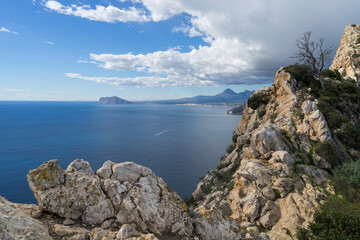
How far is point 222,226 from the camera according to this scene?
40.2ft

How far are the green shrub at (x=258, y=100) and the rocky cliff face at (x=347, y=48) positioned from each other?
36.3 meters

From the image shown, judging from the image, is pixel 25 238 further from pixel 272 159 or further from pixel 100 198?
pixel 272 159

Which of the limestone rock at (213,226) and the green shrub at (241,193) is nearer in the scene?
the limestone rock at (213,226)

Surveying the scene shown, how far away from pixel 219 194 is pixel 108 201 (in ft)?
67.0

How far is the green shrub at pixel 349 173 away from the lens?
20781mm

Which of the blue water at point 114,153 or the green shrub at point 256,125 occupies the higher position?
the green shrub at point 256,125

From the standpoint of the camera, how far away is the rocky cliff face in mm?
65062

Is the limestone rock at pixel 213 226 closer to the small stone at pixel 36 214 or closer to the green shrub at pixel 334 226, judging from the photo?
the green shrub at pixel 334 226

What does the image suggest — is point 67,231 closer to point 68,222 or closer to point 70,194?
point 68,222

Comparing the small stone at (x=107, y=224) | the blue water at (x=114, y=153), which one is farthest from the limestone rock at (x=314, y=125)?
the blue water at (x=114, y=153)

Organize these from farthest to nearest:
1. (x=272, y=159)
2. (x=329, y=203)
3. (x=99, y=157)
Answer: (x=99, y=157) → (x=272, y=159) → (x=329, y=203)

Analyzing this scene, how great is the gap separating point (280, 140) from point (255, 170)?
6759 millimetres

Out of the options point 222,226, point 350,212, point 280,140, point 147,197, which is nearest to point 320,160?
point 280,140

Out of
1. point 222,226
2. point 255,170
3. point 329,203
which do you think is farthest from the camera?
point 255,170
